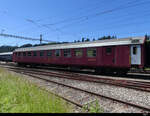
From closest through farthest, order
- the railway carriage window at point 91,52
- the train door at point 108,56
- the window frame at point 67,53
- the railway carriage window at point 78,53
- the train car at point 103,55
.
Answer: the train car at point 103,55 < the train door at point 108,56 < the railway carriage window at point 91,52 < the railway carriage window at point 78,53 < the window frame at point 67,53

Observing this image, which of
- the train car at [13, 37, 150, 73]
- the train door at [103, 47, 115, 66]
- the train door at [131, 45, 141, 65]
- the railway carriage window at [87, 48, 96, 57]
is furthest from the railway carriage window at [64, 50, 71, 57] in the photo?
the train door at [131, 45, 141, 65]

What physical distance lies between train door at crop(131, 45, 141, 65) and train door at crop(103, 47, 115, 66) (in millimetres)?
1578

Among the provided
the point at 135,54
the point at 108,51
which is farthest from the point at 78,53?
the point at 135,54

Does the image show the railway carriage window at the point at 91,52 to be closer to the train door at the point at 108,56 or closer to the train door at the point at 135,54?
the train door at the point at 108,56

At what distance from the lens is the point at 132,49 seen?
10773mm

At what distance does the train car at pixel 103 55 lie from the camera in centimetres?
1064

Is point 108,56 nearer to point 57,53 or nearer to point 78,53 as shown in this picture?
point 78,53

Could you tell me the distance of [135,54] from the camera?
10609 mm

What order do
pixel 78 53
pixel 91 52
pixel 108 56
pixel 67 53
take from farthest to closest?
1. pixel 67 53
2. pixel 78 53
3. pixel 91 52
4. pixel 108 56

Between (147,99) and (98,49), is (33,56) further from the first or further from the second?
(147,99)

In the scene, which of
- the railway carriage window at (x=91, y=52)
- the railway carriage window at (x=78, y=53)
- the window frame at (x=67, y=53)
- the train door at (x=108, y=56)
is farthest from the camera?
the window frame at (x=67, y=53)

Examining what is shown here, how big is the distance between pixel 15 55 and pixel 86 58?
17120mm

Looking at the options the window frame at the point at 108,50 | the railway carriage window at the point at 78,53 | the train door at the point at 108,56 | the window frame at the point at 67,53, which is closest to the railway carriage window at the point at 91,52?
the railway carriage window at the point at 78,53

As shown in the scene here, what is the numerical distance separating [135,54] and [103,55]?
275cm
